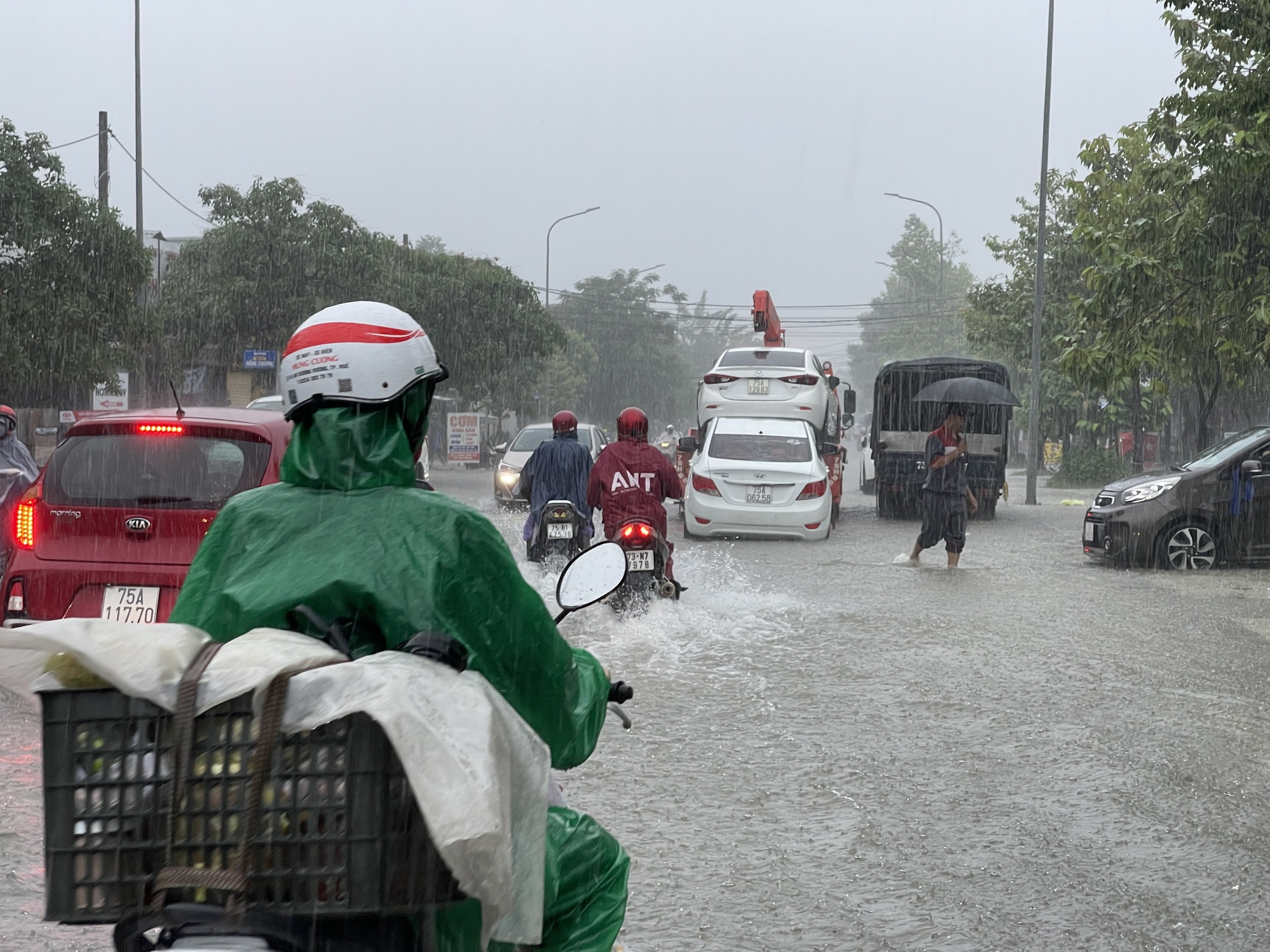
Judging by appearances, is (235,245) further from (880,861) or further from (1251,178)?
(880,861)

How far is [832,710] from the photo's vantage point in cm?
769

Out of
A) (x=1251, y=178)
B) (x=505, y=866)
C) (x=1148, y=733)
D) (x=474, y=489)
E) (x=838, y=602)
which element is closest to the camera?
Result: (x=505, y=866)

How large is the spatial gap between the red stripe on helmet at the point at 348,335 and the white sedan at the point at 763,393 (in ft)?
70.5

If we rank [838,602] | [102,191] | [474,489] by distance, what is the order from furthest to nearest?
[474,489] < [102,191] < [838,602]

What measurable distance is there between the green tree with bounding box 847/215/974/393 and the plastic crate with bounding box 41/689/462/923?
315 ft

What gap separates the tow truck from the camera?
74.4ft

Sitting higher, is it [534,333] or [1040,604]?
[534,333]

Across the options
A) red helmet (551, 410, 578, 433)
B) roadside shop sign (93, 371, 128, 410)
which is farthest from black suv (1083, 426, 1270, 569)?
roadside shop sign (93, 371, 128, 410)

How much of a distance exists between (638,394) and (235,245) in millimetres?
60085

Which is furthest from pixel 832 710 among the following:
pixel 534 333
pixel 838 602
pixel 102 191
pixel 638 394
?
pixel 638 394

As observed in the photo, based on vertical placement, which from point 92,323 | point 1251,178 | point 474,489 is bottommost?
point 474,489

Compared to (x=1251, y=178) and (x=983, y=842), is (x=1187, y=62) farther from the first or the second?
(x=983, y=842)

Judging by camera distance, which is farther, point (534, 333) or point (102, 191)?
point (534, 333)

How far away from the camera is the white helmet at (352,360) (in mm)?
2271
